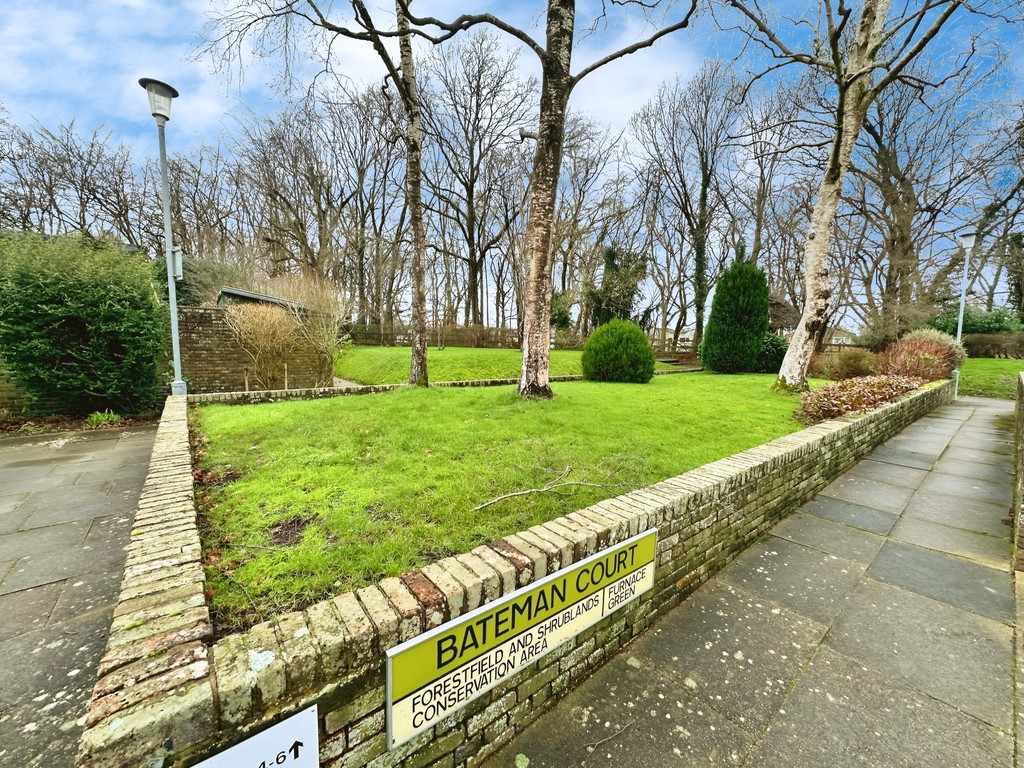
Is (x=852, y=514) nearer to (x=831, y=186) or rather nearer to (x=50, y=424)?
(x=831, y=186)

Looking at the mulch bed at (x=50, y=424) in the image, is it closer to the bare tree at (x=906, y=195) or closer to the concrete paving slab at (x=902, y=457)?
→ the concrete paving slab at (x=902, y=457)

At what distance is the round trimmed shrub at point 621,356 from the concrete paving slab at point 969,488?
219 inches

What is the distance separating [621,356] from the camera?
1001cm

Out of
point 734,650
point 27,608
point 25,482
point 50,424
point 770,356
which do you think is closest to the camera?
point 734,650

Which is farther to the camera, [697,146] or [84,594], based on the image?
[697,146]

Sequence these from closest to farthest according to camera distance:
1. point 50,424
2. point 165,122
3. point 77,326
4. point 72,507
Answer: point 72,507 → point 165,122 → point 50,424 → point 77,326

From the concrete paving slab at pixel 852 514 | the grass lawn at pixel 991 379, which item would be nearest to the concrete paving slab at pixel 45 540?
the concrete paving slab at pixel 852 514

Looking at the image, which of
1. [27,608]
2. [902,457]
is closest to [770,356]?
[902,457]

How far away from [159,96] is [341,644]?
9464mm

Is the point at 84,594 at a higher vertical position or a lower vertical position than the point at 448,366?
lower

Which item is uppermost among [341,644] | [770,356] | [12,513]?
[770,356]

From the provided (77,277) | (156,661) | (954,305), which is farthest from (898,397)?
(954,305)

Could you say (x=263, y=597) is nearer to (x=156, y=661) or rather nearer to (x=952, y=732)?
(x=156, y=661)

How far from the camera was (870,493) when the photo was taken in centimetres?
450
